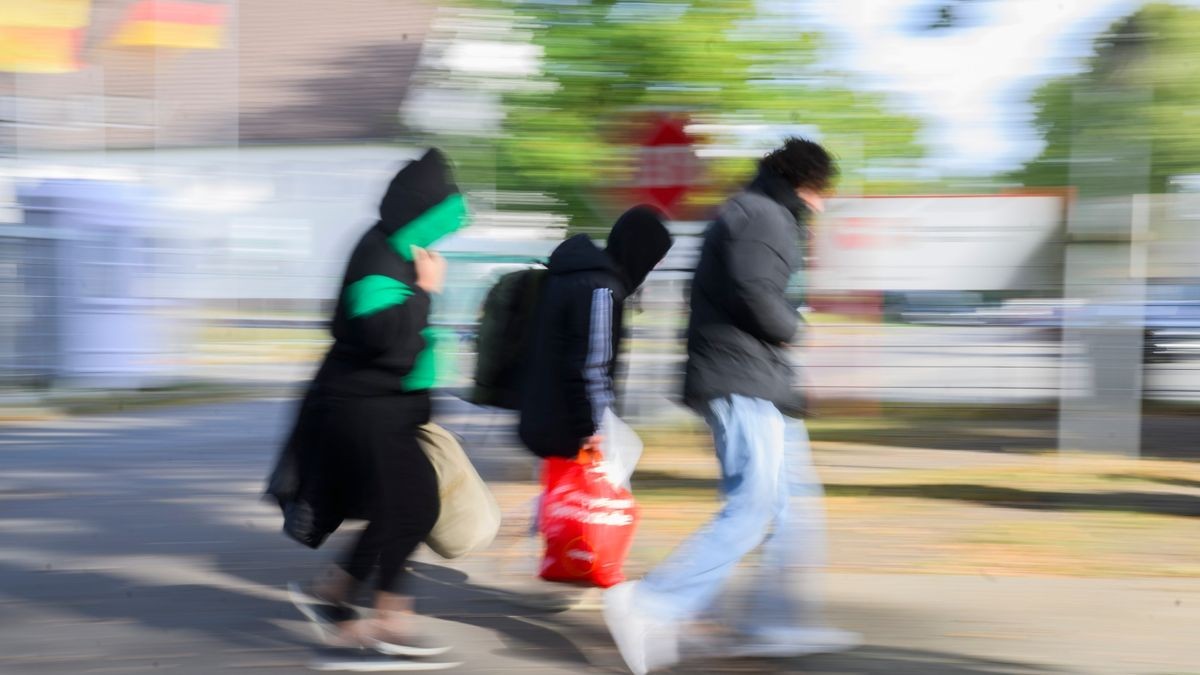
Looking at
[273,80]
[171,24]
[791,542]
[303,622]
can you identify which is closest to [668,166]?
[791,542]

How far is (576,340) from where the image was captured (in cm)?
480

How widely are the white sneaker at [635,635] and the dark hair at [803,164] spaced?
151 centimetres

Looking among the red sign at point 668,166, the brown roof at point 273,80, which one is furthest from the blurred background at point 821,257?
the brown roof at point 273,80

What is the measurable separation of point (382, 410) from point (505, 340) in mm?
963

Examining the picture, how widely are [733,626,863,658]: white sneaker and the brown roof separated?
107ft

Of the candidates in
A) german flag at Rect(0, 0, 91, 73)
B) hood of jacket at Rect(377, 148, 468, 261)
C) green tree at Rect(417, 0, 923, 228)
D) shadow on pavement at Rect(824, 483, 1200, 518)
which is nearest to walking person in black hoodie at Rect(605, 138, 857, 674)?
hood of jacket at Rect(377, 148, 468, 261)

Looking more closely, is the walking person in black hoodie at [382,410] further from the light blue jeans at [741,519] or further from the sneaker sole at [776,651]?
the sneaker sole at [776,651]

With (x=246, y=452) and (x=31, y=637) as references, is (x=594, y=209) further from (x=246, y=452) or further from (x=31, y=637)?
(x=31, y=637)

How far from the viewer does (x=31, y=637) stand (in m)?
4.96

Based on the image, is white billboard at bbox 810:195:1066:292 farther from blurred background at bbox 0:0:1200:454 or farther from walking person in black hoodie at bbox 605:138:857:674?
walking person in black hoodie at bbox 605:138:857:674

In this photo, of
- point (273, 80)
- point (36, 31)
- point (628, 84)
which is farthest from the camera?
point (273, 80)

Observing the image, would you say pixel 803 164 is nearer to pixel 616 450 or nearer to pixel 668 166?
pixel 616 450

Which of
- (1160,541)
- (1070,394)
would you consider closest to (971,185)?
(1070,394)

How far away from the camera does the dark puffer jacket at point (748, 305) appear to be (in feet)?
14.6
